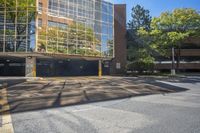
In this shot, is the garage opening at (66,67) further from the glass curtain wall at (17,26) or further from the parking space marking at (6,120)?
the parking space marking at (6,120)

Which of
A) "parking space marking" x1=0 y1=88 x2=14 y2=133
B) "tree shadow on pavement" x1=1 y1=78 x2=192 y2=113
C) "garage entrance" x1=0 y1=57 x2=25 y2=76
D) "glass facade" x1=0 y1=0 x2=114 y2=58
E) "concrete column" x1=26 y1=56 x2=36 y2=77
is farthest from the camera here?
"garage entrance" x1=0 y1=57 x2=25 y2=76

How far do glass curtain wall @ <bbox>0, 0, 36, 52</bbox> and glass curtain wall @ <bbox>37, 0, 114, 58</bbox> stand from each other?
1.74 m

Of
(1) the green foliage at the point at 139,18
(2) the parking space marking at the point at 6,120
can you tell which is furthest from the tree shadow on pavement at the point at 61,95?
(1) the green foliage at the point at 139,18

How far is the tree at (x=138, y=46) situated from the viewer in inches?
1967

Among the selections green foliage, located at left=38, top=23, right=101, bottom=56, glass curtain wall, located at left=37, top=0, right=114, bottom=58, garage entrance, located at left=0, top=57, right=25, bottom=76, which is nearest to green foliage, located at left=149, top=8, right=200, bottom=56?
glass curtain wall, located at left=37, top=0, right=114, bottom=58

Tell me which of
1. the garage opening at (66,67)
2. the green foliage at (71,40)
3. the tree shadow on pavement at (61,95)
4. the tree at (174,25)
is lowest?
the tree shadow on pavement at (61,95)

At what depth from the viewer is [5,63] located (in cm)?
4500

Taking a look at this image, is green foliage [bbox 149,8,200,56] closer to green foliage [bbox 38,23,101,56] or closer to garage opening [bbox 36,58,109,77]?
green foliage [bbox 38,23,101,56]

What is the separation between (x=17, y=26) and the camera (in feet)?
134

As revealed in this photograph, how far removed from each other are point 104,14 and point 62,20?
27.8ft

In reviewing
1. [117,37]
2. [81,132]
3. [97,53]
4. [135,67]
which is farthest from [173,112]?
[117,37]

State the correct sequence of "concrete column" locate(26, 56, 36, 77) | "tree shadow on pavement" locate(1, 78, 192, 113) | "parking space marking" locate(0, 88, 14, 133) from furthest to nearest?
1. "concrete column" locate(26, 56, 36, 77)
2. "tree shadow on pavement" locate(1, 78, 192, 113)
3. "parking space marking" locate(0, 88, 14, 133)

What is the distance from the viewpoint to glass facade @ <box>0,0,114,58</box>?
39.8m

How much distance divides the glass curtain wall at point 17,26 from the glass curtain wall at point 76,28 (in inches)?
68.4
